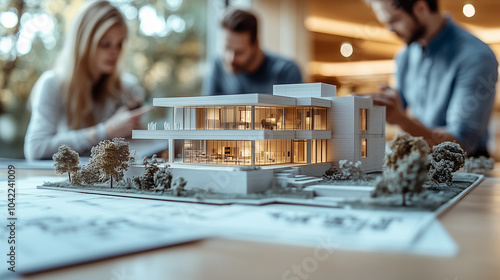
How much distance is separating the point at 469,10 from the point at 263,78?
10.4 m

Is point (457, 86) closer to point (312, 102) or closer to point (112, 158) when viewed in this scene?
point (312, 102)

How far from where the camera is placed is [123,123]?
24.1 metres

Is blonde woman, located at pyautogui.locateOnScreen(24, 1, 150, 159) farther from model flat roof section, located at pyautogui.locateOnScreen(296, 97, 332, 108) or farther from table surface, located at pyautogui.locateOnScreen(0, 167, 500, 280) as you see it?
table surface, located at pyautogui.locateOnScreen(0, 167, 500, 280)

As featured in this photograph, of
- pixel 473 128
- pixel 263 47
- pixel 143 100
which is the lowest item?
pixel 473 128

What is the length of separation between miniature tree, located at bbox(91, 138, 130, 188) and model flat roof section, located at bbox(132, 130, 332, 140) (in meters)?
1.63

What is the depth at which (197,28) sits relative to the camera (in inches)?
1296

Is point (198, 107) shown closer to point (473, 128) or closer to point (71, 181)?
point (71, 181)

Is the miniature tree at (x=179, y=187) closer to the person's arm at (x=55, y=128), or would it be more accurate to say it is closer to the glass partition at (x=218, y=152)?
the glass partition at (x=218, y=152)

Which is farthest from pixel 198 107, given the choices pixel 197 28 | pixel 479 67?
pixel 197 28

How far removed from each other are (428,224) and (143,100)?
2176 cm

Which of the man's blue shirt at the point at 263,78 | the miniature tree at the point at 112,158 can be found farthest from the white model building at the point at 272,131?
the man's blue shirt at the point at 263,78

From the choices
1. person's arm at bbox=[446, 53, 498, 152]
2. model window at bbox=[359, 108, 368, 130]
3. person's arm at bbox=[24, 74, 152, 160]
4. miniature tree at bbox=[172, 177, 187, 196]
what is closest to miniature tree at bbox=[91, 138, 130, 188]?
miniature tree at bbox=[172, 177, 187, 196]

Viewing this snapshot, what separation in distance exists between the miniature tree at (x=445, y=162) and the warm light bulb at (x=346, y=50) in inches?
328

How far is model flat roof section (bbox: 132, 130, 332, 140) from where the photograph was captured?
53.6 ft
